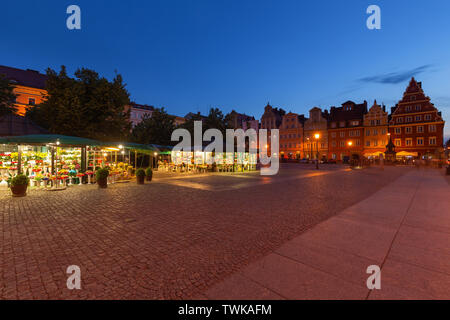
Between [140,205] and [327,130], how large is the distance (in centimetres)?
5689

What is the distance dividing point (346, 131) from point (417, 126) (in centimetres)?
1316

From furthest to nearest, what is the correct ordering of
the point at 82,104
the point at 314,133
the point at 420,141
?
1. the point at 314,133
2. the point at 420,141
3. the point at 82,104

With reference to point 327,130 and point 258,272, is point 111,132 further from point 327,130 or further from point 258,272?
point 327,130

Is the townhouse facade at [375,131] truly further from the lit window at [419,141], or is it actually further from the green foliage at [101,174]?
the green foliage at [101,174]

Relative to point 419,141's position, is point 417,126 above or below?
above

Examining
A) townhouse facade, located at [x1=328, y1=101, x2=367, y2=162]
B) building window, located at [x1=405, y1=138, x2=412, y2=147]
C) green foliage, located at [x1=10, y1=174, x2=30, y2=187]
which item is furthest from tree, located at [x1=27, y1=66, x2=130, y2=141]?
building window, located at [x1=405, y1=138, x2=412, y2=147]

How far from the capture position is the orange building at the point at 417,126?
40394 millimetres

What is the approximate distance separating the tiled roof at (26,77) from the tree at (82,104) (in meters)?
44.9

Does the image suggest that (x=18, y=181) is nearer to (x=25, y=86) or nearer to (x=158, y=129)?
(x=158, y=129)

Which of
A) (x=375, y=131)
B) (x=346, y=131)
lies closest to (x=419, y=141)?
(x=375, y=131)

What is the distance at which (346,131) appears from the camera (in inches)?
2032

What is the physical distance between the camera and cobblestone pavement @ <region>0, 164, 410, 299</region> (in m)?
2.74

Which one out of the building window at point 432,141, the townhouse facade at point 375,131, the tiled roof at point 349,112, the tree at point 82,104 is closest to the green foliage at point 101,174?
the tree at point 82,104
